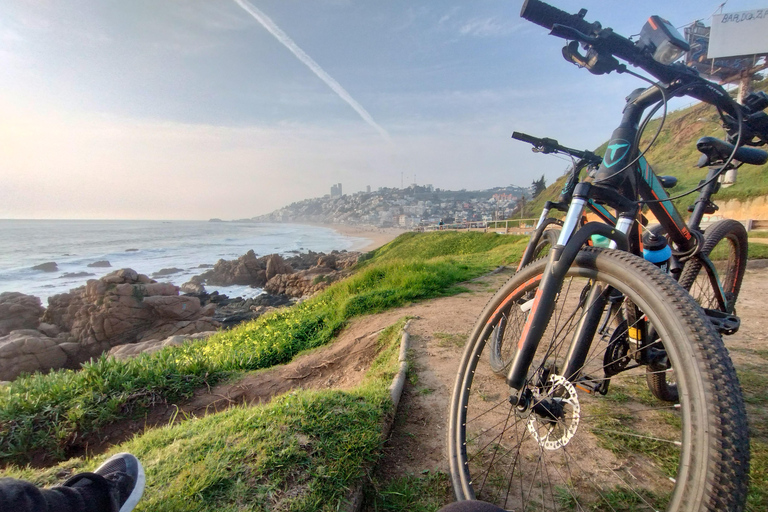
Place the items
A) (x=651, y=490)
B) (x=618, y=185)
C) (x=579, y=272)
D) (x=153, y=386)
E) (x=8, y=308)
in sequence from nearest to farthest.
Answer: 1. (x=579, y=272)
2. (x=651, y=490)
3. (x=618, y=185)
4. (x=153, y=386)
5. (x=8, y=308)

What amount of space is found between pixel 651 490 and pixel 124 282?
60.9 ft

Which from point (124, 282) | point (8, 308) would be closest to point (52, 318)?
point (8, 308)

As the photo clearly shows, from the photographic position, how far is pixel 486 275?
29.8ft

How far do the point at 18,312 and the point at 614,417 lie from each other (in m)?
20.7

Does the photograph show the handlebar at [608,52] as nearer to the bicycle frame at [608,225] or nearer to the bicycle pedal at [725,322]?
the bicycle frame at [608,225]

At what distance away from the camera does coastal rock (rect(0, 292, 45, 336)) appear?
14088mm

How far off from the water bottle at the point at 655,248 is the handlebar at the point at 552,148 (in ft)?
2.47

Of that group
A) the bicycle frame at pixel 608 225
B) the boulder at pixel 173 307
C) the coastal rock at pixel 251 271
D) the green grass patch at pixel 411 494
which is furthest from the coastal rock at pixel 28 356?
the bicycle frame at pixel 608 225

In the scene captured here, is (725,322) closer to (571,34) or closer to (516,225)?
(571,34)

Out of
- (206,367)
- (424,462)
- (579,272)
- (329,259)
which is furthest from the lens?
(329,259)

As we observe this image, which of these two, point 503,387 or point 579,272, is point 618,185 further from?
point 503,387

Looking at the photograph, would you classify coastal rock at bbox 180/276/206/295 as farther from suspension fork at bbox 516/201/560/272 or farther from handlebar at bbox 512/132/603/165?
handlebar at bbox 512/132/603/165

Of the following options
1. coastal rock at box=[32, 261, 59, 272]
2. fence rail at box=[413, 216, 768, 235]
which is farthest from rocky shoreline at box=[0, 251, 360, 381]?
coastal rock at box=[32, 261, 59, 272]

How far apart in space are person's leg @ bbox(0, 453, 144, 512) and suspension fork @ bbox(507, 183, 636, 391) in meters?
1.95
